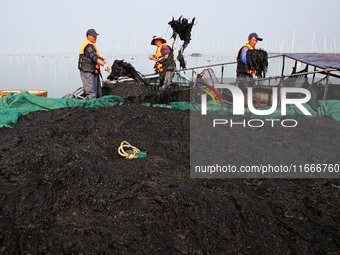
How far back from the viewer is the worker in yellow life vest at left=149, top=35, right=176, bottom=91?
25.9 ft

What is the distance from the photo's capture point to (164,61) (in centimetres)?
792

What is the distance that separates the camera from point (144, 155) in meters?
4.59

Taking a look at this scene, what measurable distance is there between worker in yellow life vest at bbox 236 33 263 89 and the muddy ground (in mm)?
2384

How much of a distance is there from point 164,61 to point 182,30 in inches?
33.7

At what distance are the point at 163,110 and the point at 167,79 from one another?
1.83m

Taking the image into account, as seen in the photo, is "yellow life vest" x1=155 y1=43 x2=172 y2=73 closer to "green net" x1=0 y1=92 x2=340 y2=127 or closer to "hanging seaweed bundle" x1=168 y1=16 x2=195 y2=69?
"hanging seaweed bundle" x1=168 y1=16 x2=195 y2=69

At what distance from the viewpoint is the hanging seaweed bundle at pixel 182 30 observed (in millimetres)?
7492

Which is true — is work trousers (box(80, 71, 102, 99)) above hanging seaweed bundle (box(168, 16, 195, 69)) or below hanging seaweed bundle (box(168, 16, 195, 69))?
below

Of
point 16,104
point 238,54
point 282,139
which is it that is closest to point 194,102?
→ point 238,54

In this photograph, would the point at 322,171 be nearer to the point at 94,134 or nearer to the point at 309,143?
the point at 309,143
